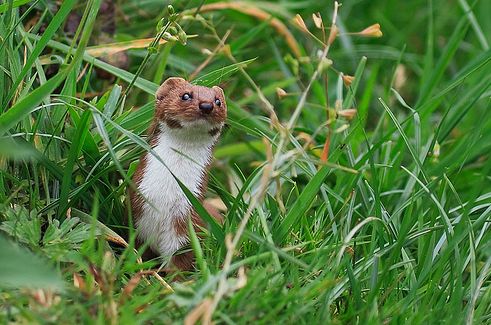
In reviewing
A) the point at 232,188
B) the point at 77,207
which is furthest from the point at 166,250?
the point at 232,188

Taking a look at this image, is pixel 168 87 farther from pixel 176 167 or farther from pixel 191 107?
pixel 176 167

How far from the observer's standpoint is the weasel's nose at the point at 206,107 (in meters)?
3.65

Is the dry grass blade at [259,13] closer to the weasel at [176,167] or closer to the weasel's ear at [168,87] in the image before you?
the weasel's ear at [168,87]

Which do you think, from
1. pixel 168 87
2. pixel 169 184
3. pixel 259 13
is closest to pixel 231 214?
pixel 169 184

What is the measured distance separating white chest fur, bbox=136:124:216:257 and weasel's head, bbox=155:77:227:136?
0.10ft

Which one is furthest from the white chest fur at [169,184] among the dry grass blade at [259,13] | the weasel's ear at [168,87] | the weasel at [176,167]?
the dry grass blade at [259,13]

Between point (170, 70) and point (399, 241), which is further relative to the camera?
point (170, 70)

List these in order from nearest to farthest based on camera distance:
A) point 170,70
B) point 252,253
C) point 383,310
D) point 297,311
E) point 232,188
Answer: point 297,311 → point 383,310 → point 252,253 → point 232,188 → point 170,70

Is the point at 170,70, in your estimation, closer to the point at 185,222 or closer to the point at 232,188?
the point at 232,188

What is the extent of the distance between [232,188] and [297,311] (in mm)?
1632

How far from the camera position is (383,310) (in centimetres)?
333

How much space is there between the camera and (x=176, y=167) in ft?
12.2

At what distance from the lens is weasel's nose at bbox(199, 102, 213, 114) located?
365 cm

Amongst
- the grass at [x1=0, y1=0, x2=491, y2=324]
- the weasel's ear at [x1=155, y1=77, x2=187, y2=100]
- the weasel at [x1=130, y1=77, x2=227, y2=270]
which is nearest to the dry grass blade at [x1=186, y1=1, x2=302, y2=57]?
the grass at [x1=0, y1=0, x2=491, y2=324]
